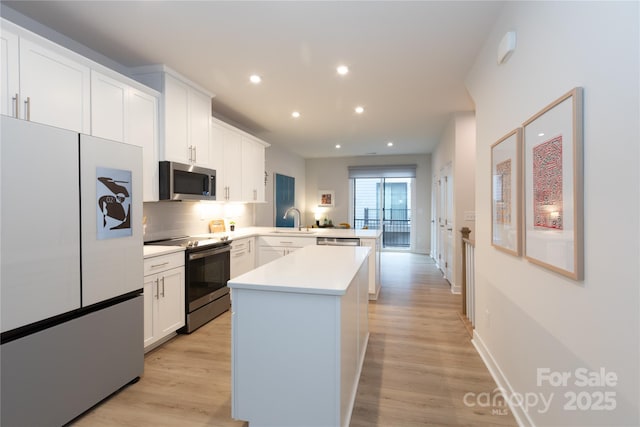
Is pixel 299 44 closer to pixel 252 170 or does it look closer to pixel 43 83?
pixel 43 83

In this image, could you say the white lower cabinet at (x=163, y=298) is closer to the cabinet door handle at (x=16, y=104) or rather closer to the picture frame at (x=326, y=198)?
the cabinet door handle at (x=16, y=104)

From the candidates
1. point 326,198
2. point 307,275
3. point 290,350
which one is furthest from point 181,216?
point 326,198

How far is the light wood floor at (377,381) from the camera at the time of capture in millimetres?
1896

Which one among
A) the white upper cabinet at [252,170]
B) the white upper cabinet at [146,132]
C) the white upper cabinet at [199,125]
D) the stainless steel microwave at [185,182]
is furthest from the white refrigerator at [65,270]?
the white upper cabinet at [252,170]

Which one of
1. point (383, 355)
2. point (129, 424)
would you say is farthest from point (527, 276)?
point (129, 424)

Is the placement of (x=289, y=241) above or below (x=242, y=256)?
above

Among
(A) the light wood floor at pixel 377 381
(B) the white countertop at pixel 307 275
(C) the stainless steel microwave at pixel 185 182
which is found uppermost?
(C) the stainless steel microwave at pixel 185 182

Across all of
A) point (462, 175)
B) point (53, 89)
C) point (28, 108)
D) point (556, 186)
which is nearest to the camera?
point (556, 186)

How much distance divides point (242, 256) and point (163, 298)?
4.72 ft

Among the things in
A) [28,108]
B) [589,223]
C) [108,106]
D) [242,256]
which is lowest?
[242,256]

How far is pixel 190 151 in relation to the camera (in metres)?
3.50

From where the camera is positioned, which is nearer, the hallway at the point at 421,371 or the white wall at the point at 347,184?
the hallway at the point at 421,371

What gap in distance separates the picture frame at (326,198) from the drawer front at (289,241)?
15.2 ft

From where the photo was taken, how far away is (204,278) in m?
3.34
